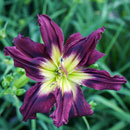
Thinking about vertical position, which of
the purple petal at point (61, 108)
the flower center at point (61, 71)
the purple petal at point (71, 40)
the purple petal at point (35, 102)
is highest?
the purple petal at point (71, 40)

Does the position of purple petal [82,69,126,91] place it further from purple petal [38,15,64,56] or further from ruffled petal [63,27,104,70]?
purple petal [38,15,64,56]

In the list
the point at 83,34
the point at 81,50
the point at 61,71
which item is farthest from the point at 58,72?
the point at 83,34

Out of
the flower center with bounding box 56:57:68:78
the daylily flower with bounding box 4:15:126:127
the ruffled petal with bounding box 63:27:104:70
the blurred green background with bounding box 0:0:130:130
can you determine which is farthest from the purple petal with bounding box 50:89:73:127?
the blurred green background with bounding box 0:0:130:130

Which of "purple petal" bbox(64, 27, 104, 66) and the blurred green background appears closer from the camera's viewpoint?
"purple petal" bbox(64, 27, 104, 66)

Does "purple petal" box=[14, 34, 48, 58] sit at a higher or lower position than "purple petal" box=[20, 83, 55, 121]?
higher

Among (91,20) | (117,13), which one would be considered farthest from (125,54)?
(117,13)

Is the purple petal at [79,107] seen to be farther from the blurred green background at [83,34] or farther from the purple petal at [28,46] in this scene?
the blurred green background at [83,34]

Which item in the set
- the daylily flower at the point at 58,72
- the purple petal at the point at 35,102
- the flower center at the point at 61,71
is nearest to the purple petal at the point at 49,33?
the daylily flower at the point at 58,72
